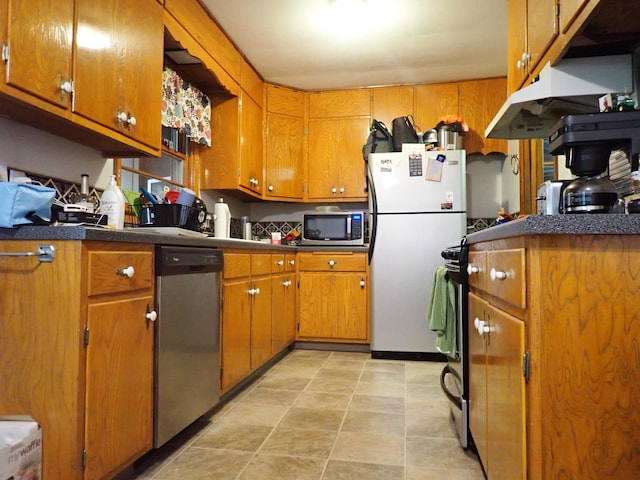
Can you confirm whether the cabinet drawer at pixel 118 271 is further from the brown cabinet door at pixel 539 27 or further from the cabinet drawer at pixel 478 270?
the brown cabinet door at pixel 539 27

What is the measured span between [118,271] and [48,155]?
0.77 meters

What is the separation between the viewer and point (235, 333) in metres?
2.31

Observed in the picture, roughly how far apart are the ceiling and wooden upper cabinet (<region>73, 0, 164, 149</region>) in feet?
2.65

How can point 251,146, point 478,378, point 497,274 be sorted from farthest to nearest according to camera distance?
point 251,146, point 478,378, point 497,274

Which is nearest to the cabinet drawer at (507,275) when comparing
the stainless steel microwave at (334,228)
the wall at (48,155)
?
the wall at (48,155)

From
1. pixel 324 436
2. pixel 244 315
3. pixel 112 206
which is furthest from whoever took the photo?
pixel 244 315

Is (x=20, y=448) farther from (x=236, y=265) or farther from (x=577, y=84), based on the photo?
(x=577, y=84)

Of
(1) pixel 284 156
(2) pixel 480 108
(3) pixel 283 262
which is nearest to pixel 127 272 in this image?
(3) pixel 283 262

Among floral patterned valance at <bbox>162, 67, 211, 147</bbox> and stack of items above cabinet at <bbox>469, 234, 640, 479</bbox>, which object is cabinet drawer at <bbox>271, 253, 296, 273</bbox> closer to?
floral patterned valance at <bbox>162, 67, 211, 147</bbox>

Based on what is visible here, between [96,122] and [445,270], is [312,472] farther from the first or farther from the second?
[96,122]

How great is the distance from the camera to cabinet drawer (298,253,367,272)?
11.5 ft

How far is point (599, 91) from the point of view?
160 cm

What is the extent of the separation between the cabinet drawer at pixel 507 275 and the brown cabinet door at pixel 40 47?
1.54 metres

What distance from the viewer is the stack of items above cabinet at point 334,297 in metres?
3.48
